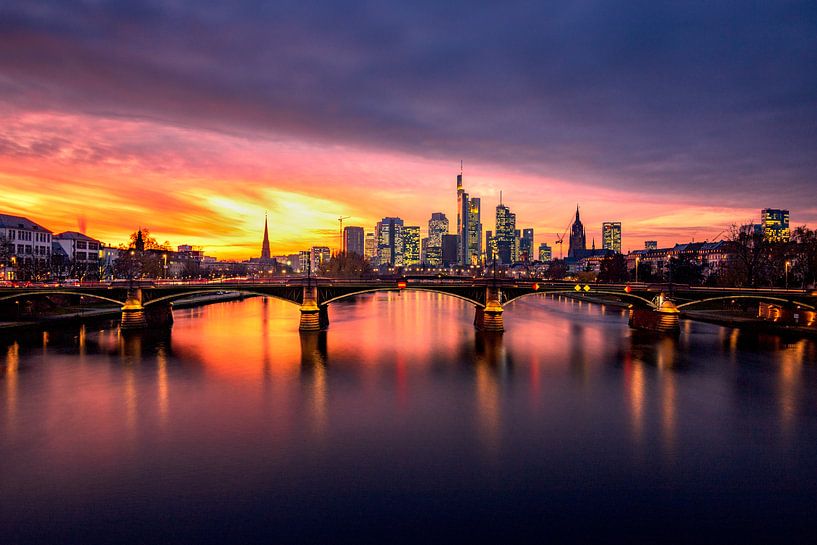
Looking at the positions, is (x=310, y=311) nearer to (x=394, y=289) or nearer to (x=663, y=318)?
(x=394, y=289)

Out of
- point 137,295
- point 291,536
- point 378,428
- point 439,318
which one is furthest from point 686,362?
point 137,295

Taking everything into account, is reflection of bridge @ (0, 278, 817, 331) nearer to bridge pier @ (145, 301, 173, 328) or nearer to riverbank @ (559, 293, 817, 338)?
bridge pier @ (145, 301, 173, 328)

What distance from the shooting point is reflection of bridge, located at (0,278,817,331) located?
7100 cm

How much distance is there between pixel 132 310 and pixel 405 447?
195 feet

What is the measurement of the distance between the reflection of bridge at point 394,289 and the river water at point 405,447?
15.4 m

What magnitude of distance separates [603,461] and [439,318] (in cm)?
7579

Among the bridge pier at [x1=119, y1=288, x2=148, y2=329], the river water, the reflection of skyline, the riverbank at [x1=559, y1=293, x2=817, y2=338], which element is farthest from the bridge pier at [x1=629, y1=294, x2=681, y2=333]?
the bridge pier at [x1=119, y1=288, x2=148, y2=329]

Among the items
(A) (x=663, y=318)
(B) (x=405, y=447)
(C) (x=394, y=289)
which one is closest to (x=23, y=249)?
(C) (x=394, y=289)

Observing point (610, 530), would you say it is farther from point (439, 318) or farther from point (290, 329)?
point (439, 318)

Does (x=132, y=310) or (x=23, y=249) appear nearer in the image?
(x=132, y=310)

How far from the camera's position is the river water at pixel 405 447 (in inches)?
787

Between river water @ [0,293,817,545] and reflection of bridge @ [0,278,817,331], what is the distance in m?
15.4

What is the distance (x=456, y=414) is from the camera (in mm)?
34438

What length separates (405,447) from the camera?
2802 cm
